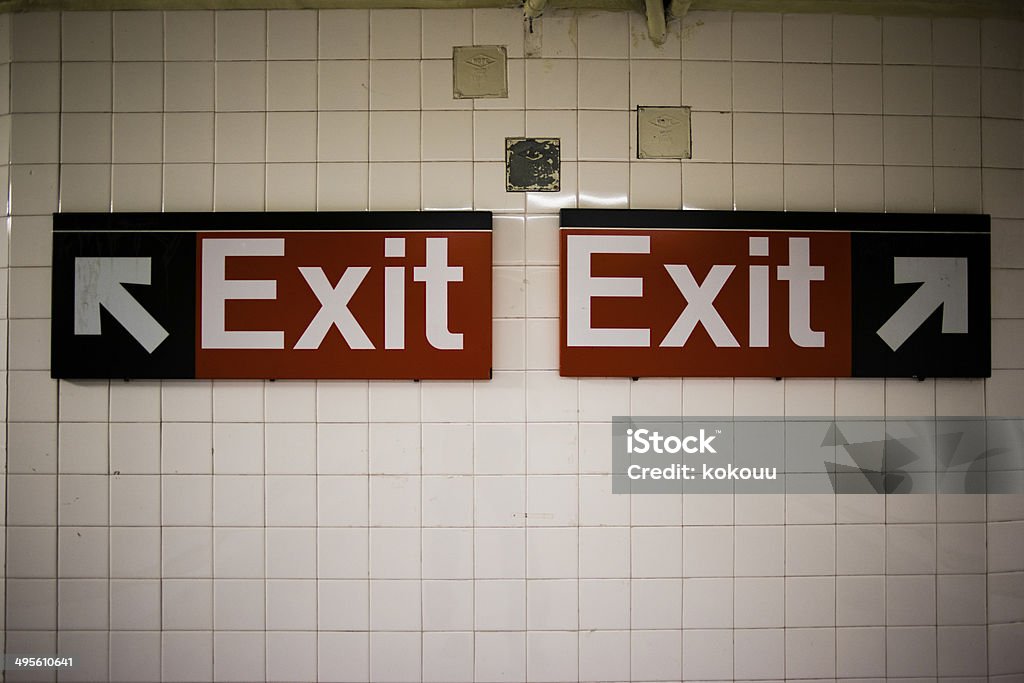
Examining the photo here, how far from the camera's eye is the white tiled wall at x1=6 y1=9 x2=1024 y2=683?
2020 mm

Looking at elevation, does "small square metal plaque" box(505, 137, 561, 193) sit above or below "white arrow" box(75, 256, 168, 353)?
above

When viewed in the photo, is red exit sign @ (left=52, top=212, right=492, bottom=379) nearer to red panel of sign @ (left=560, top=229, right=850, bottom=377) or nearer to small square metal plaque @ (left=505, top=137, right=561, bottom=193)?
small square metal plaque @ (left=505, top=137, right=561, bottom=193)

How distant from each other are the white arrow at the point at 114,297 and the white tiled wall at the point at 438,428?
0.19 metres

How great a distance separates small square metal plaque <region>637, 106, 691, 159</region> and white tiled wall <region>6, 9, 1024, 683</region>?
5cm

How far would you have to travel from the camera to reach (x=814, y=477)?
206cm

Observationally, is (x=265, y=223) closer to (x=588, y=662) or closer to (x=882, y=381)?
(x=588, y=662)

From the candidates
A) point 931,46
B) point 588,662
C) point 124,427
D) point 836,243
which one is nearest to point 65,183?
point 124,427

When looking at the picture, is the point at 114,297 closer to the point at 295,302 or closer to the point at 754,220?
the point at 295,302

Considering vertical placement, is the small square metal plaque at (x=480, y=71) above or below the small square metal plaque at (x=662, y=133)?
above

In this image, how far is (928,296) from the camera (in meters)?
2.03

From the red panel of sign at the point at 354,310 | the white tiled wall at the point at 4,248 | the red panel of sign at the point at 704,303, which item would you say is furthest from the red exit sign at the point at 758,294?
the white tiled wall at the point at 4,248
